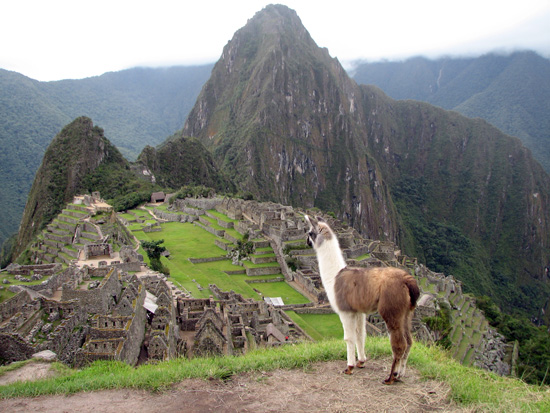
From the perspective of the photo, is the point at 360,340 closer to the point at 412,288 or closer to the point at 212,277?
the point at 412,288

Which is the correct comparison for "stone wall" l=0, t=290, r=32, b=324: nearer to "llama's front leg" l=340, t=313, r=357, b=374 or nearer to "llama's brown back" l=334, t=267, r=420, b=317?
"llama's front leg" l=340, t=313, r=357, b=374

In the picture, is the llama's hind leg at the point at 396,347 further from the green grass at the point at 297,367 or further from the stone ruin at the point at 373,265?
the stone ruin at the point at 373,265

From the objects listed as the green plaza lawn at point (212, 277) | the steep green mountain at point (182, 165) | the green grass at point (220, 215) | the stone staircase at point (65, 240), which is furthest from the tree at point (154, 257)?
the steep green mountain at point (182, 165)

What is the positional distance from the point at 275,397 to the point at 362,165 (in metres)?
148

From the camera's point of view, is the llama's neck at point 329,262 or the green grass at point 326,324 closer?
the llama's neck at point 329,262

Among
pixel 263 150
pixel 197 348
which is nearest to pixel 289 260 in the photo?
pixel 197 348

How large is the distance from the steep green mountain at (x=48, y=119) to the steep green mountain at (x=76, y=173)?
826cm

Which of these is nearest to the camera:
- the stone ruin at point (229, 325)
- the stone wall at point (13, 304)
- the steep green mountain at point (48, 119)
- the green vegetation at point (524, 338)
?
the stone wall at point (13, 304)

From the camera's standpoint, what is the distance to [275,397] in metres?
4.82

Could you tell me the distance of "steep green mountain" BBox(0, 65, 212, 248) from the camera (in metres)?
74.7

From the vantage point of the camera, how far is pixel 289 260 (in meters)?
30.1

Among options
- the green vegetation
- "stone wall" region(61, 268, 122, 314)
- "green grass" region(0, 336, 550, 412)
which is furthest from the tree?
the green vegetation

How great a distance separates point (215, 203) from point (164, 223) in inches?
346

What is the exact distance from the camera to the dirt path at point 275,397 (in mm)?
4539
